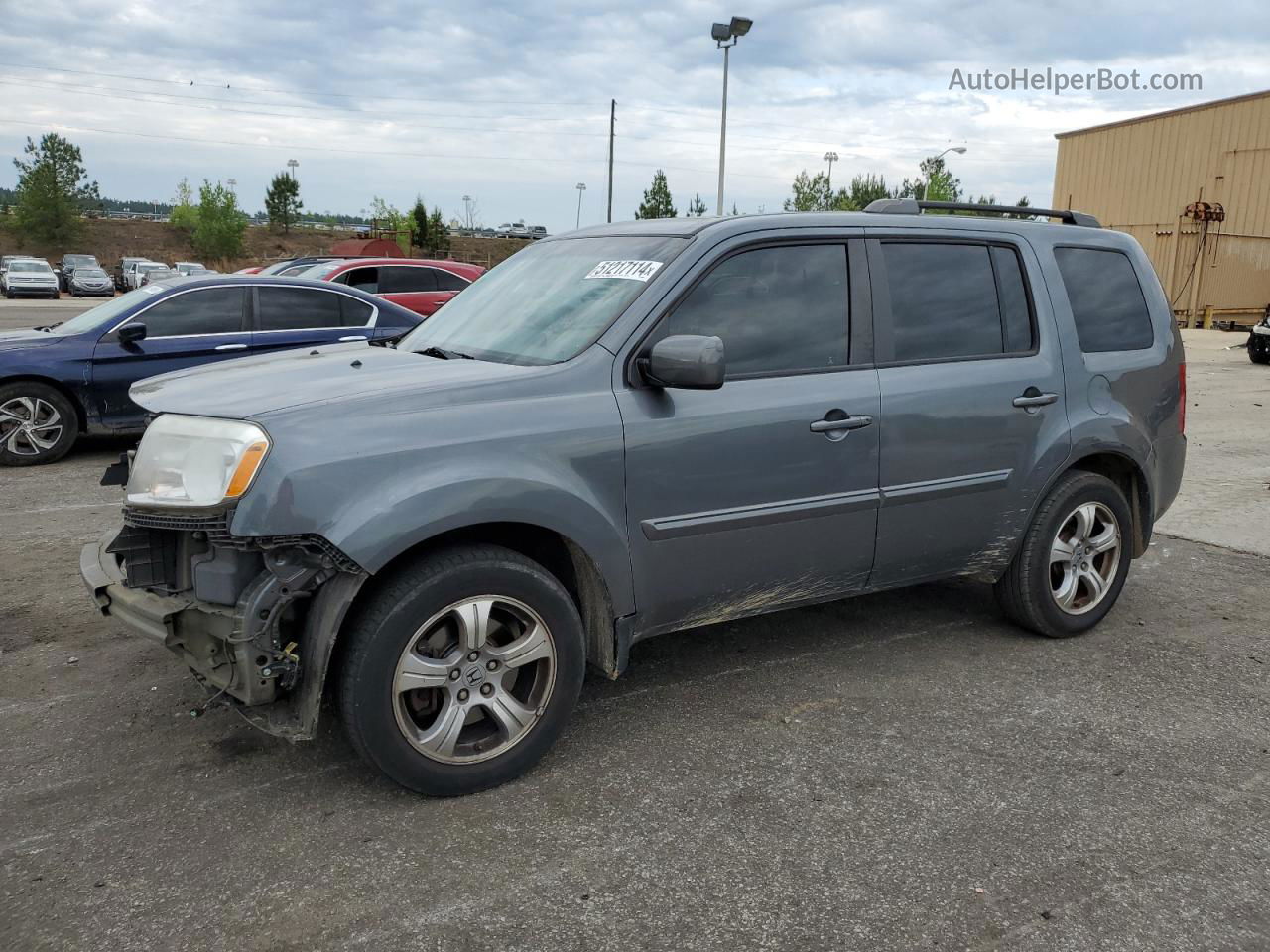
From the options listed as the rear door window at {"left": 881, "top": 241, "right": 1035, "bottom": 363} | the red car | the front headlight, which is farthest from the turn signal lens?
the red car

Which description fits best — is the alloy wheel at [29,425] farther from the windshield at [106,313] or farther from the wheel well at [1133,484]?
the wheel well at [1133,484]

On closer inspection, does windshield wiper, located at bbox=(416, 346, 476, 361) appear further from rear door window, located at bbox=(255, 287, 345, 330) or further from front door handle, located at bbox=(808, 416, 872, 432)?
rear door window, located at bbox=(255, 287, 345, 330)

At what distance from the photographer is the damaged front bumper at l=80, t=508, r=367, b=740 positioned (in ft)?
9.39

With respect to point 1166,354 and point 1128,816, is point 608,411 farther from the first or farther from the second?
point 1166,354

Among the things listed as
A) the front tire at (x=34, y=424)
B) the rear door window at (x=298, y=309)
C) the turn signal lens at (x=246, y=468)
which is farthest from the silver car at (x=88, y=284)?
the turn signal lens at (x=246, y=468)

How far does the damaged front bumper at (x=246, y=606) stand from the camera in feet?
9.39

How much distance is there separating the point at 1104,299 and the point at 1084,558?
116 centimetres

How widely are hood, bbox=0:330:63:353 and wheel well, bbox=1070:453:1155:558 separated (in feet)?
25.4

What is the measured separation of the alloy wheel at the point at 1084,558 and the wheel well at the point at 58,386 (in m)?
7.50

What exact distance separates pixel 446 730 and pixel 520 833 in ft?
1.25

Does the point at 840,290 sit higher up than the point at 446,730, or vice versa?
the point at 840,290

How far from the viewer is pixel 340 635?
303 cm

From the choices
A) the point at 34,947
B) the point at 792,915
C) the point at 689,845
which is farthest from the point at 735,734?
the point at 34,947

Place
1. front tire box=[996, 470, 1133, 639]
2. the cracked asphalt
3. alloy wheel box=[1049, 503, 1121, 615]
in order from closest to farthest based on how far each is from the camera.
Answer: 1. the cracked asphalt
2. front tire box=[996, 470, 1133, 639]
3. alloy wheel box=[1049, 503, 1121, 615]
